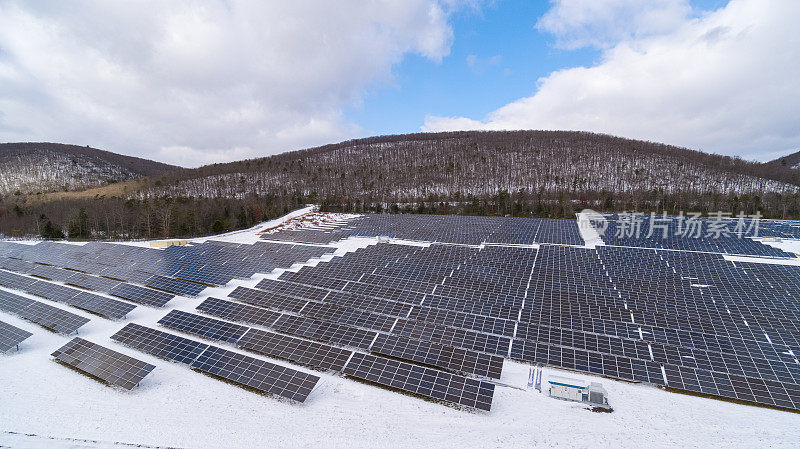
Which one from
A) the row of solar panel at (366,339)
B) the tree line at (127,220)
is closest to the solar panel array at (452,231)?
the tree line at (127,220)

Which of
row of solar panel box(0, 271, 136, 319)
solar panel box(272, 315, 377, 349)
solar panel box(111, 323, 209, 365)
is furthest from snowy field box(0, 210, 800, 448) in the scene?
row of solar panel box(0, 271, 136, 319)

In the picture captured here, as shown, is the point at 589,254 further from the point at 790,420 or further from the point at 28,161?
the point at 28,161

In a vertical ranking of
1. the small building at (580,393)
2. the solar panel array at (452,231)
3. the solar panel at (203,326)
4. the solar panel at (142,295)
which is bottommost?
the small building at (580,393)

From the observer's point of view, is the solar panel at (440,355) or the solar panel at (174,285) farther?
the solar panel at (174,285)

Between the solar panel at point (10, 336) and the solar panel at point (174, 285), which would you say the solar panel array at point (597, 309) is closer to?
the solar panel at point (174, 285)

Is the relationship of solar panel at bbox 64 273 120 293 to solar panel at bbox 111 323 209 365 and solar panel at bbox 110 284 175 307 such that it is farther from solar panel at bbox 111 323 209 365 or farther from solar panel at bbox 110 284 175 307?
solar panel at bbox 111 323 209 365

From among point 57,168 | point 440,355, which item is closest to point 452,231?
point 440,355
